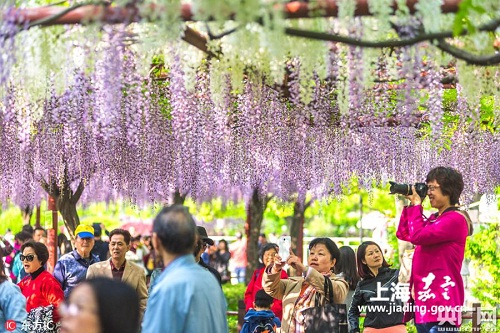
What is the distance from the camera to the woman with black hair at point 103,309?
2930mm

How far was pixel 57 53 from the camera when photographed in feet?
18.5

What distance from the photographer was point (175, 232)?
3770mm

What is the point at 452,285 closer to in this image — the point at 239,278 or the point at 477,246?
the point at 477,246

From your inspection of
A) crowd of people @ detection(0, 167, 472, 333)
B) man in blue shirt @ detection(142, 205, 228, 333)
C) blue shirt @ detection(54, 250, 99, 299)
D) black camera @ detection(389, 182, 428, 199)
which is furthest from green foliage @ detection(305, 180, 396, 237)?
man in blue shirt @ detection(142, 205, 228, 333)

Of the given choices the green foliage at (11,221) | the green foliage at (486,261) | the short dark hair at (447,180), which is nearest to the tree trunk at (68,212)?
the green foliage at (486,261)

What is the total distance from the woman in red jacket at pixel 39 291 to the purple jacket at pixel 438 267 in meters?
2.58

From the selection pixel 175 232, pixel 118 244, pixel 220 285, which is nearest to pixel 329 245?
pixel 220 285

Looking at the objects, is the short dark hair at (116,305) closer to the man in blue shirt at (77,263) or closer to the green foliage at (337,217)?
the man in blue shirt at (77,263)

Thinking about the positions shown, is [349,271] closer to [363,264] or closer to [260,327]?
[363,264]

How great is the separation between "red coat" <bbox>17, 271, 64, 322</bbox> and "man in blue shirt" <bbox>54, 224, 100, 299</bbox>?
2.06ft

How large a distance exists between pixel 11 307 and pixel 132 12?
1961 millimetres

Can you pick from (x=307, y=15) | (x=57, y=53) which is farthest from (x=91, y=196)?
(x=307, y=15)

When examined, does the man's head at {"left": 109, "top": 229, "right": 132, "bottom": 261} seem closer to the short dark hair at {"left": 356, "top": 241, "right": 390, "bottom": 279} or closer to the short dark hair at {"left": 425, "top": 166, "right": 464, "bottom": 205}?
the short dark hair at {"left": 356, "top": 241, "right": 390, "bottom": 279}

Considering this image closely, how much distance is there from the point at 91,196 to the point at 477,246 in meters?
9.92
